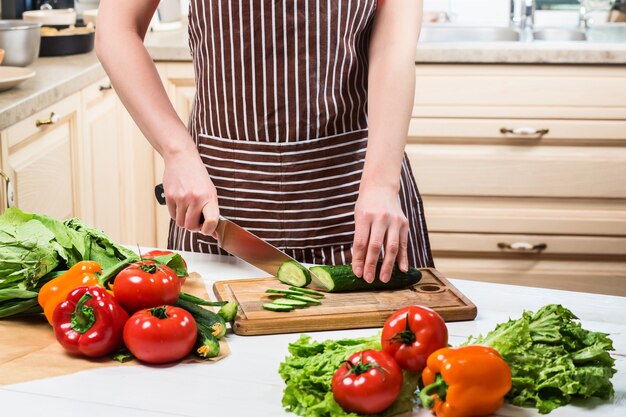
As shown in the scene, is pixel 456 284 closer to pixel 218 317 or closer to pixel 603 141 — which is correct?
pixel 218 317

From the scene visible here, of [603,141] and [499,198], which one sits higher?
[603,141]

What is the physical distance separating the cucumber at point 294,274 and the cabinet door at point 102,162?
1481 mm

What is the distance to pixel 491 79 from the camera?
2.93 metres

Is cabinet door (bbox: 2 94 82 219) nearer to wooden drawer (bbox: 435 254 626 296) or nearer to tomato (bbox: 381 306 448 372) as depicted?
wooden drawer (bbox: 435 254 626 296)

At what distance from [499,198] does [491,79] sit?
15.6 inches

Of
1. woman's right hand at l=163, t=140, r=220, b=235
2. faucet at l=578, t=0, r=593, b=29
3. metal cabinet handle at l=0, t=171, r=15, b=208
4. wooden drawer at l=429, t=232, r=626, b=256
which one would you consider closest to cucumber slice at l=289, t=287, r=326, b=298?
woman's right hand at l=163, t=140, r=220, b=235

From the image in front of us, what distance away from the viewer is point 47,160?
2467 millimetres

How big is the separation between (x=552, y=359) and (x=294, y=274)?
17.6 inches

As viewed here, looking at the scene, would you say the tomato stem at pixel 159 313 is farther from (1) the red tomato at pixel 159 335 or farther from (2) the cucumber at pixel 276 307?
(2) the cucumber at pixel 276 307

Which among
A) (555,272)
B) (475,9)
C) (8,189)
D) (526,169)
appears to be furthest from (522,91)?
(8,189)

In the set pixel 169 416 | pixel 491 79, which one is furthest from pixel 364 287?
pixel 491 79

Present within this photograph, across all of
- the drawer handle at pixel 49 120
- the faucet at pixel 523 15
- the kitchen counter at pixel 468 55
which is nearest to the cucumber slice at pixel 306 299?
the drawer handle at pixel 49 120

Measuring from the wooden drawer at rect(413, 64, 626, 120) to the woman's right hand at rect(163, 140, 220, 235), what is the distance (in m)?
1.63

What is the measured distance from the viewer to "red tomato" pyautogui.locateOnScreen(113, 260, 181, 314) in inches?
46.4
